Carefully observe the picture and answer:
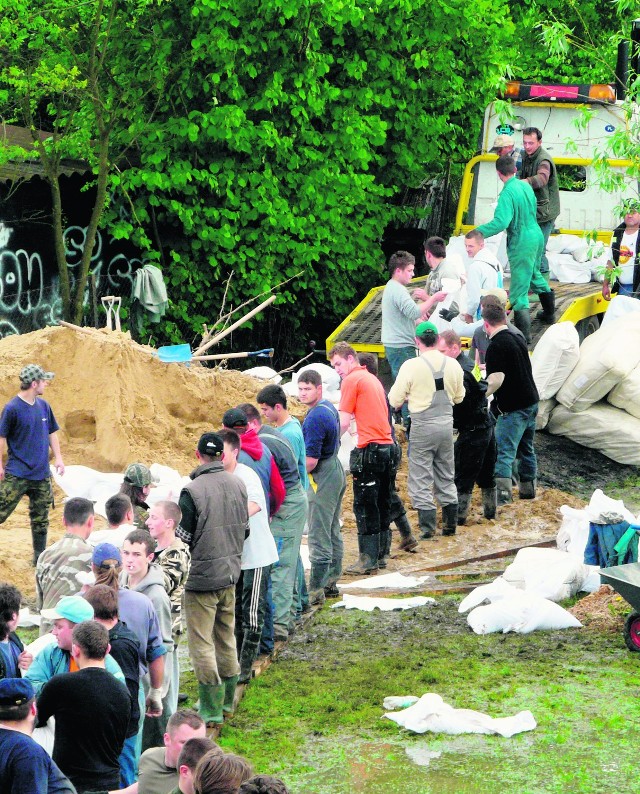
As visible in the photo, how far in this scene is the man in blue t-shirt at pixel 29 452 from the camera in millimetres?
10367

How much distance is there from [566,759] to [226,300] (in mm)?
12361

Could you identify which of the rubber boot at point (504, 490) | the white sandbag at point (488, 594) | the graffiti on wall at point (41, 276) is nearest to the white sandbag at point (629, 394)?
the rubber boot at point (504, 490)

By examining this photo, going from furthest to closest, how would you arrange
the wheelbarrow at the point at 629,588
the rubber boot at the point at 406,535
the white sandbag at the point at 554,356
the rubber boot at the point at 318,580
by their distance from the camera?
1. the white sandbag at the point at 554,356
2. the rubber boot at the point at 406,535
3. the rubber boot at the point at 318,580
4. the wheelbarrow at the point at 629,588

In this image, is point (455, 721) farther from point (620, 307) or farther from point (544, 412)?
point (620, 307)

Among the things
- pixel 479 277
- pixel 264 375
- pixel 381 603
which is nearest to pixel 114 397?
pixel 264 375

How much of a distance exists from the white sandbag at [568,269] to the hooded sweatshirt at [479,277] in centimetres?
314

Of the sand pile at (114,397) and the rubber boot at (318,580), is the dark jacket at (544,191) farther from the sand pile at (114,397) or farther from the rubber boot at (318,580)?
the rubber boot at (318,580)

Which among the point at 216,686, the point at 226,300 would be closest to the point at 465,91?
the point at 226,300

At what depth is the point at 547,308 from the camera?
14289mm

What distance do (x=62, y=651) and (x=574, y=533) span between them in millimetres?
5378

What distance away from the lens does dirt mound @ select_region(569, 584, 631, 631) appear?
871cm

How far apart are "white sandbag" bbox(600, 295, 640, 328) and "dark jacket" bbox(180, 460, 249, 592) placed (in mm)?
8432

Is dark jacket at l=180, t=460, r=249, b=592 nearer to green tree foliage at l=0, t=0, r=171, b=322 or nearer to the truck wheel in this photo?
the truck wheel

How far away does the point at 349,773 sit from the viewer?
646 cm
